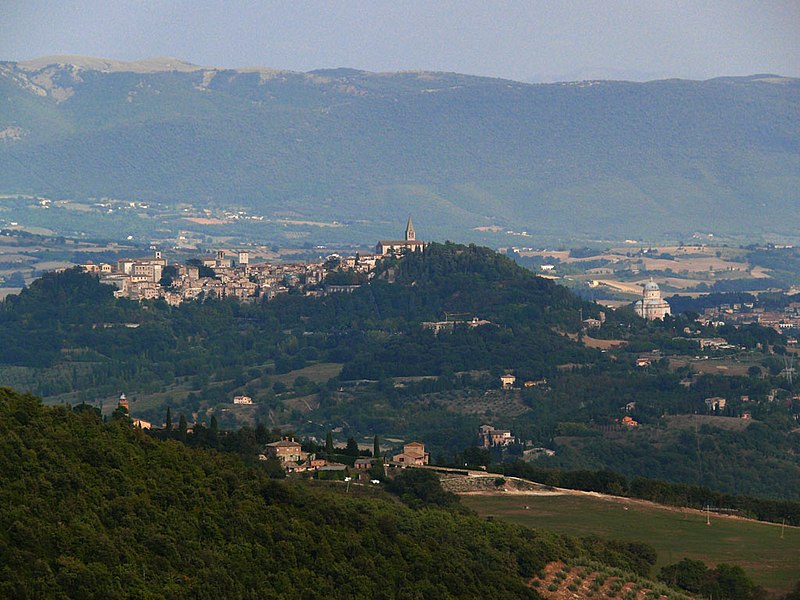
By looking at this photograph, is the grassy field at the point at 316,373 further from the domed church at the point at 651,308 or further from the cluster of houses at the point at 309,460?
the cluster of houses at the point at 309,460

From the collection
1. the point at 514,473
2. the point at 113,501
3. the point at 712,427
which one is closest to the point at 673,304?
the point at 712,427

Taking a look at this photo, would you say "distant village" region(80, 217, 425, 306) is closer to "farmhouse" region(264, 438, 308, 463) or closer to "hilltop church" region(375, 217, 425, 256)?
"hilltop church" region(375, 217, 425, 256)

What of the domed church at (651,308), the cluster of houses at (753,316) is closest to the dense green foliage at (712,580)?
the domed church at (651,308)

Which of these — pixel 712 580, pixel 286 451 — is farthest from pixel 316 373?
pixel 712 580

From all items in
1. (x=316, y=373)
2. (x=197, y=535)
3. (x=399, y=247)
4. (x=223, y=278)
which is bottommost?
(x=316, y=373)

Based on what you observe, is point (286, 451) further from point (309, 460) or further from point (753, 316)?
point (753, 316)

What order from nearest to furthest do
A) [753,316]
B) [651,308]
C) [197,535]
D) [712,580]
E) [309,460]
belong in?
[197,535] < [712,580] < [309,460] < [651,308] < [753,316]
